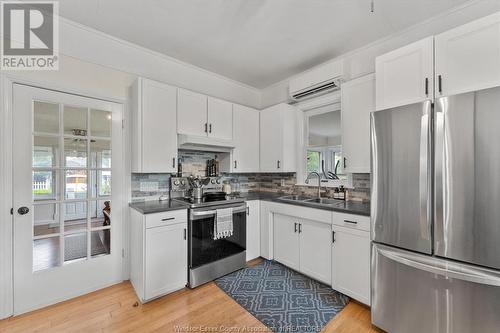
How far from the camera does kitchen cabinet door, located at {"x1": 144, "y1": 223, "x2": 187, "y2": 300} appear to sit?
210 centimetres

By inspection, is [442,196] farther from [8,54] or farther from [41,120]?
[8,54]

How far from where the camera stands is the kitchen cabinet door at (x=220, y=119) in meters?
2.93

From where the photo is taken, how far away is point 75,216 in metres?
2.22

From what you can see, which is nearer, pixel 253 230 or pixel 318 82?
pixel 318 82

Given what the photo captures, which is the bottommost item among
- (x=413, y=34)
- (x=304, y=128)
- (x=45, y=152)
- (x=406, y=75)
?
(x=45, y=152)

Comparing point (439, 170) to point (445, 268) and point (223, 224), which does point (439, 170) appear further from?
point (223, 224)

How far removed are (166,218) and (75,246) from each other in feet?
3.22

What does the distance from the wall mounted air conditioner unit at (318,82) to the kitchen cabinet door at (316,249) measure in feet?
5.59

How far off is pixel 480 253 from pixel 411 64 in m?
1.41

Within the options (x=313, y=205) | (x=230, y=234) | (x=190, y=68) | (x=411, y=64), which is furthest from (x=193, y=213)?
(x=411, y=64)

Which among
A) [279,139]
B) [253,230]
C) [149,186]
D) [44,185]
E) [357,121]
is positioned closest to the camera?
[44,185]

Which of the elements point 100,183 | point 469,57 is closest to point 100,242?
point 100,183

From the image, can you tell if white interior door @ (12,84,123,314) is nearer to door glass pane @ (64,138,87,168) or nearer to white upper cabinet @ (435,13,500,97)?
door glass pane @ (64,138,87,168)

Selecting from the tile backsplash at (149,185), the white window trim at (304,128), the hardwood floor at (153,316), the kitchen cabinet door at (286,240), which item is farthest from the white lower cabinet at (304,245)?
the tile backsplash at (149,185)
